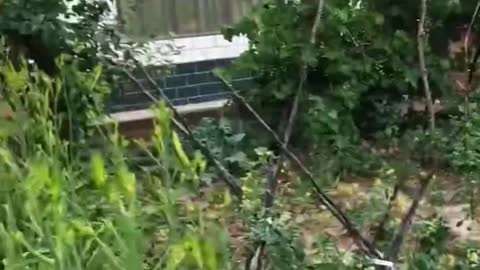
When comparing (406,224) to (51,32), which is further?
(51,32)

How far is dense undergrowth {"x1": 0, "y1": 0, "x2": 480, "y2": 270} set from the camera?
2803 millimetres

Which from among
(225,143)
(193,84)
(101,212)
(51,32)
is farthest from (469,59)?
(193,84)

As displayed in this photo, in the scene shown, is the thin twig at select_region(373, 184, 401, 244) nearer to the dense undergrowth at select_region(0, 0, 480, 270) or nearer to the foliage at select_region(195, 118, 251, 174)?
the dense undergrowth at select_region(0, 0, 480, 270)

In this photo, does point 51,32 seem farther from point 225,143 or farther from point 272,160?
point 272,160

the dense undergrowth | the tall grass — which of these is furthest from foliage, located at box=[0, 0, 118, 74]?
the tall grass

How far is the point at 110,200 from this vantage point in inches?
106

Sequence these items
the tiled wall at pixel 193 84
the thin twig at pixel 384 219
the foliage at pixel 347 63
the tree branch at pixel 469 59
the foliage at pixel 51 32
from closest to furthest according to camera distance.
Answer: the thin twig at pixel 384 219, the tree branch at pixel 469 59, the foliage at pixel 347 63, the foliage at pixel 51 32, the tiled wall at pixel 193 84

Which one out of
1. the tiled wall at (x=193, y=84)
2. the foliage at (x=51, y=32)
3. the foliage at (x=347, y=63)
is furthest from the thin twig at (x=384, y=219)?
the tiled wall at (x=193, y=84)

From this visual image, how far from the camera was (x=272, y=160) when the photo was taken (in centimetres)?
354

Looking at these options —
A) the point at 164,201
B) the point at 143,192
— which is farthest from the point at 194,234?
the point at 143,192

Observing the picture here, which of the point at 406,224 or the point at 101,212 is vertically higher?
the point at 101,212

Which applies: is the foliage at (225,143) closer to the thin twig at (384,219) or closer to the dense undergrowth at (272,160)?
the dense undergrowth at (272,160)

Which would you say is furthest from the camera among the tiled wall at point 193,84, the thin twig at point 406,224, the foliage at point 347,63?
the tiled wall at point 193,84

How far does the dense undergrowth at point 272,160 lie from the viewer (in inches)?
110
